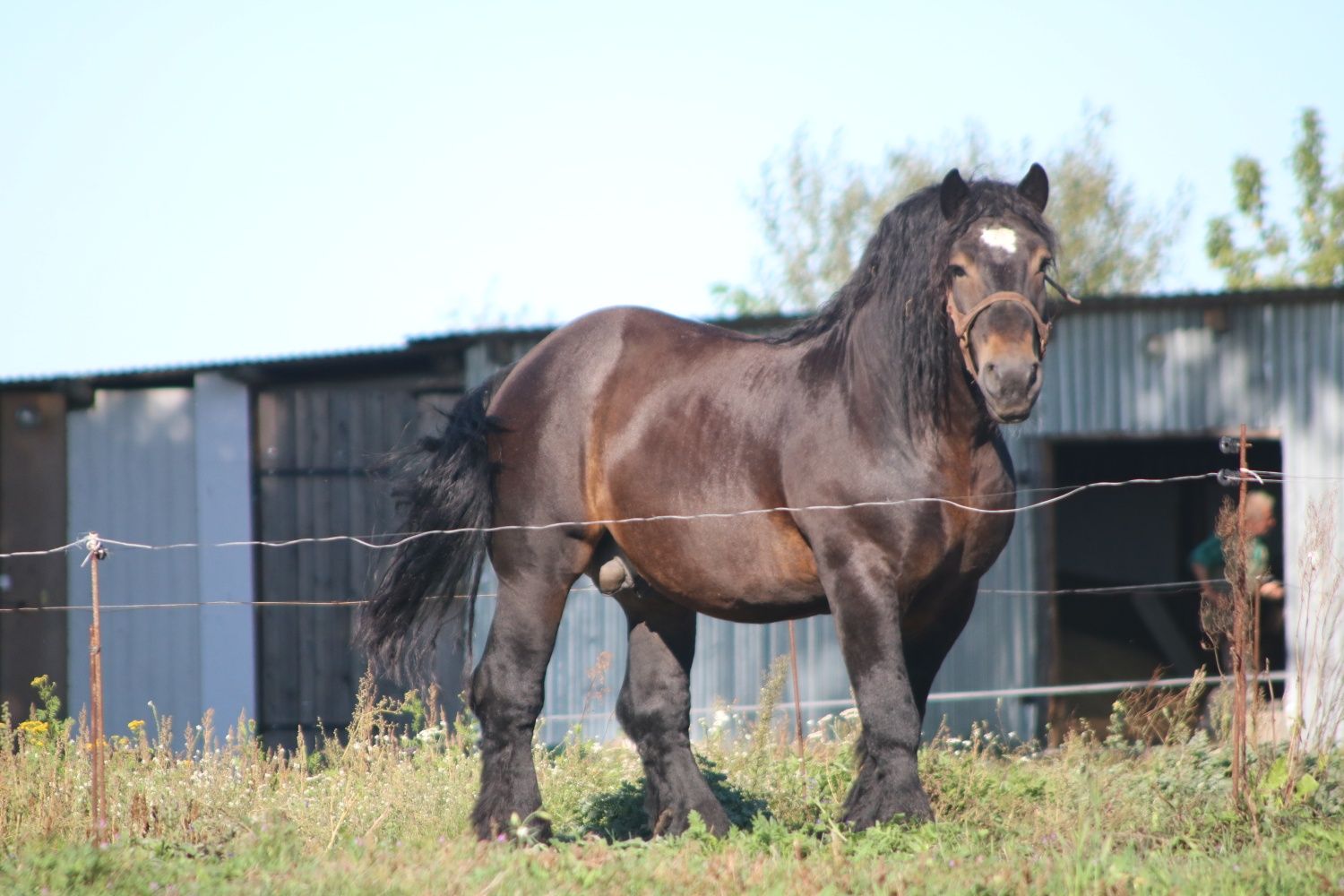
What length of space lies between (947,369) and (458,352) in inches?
306

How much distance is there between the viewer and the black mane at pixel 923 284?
4.63 metres

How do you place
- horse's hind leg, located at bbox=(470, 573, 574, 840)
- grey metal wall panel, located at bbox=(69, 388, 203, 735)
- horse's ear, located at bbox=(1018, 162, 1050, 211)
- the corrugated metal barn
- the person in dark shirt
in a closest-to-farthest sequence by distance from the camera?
1. horse's ear, located at bbox=(1018, 162, 1050, 211)
2. horse's hind leg, located at bbox=(470, 573, 574, 840)
3. the person in dark shirt
4. the corrugated metal barn
5. grey metal wall panel, located at bbox=(69, 388, 203, 735)

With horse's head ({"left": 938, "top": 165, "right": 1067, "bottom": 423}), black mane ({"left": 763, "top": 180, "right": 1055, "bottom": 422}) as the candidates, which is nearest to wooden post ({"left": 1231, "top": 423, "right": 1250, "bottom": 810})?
horse's head ({"left": 938, "top": 165, "right": 1067, "bottom": 423})

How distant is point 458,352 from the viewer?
38.9ft

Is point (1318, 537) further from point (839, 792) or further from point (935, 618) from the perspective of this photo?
point (839, 792)

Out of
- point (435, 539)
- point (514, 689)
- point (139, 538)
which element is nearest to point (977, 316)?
point (514, 689)

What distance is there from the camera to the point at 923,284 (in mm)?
4703

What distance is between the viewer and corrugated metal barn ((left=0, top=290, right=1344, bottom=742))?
10906 mm

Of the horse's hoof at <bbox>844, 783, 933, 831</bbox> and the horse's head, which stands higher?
the horse's head

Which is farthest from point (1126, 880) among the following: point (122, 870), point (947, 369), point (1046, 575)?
point (1046, 575)

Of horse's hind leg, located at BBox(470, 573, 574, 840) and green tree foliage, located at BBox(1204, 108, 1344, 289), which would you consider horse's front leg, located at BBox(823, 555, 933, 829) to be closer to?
horse's hind leg, located at BBox(470, 573, 574, 840)

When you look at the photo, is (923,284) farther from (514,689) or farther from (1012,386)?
(514,689)

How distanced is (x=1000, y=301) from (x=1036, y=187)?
0.68 m

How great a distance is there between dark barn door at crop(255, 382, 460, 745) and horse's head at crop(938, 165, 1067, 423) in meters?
8.04
